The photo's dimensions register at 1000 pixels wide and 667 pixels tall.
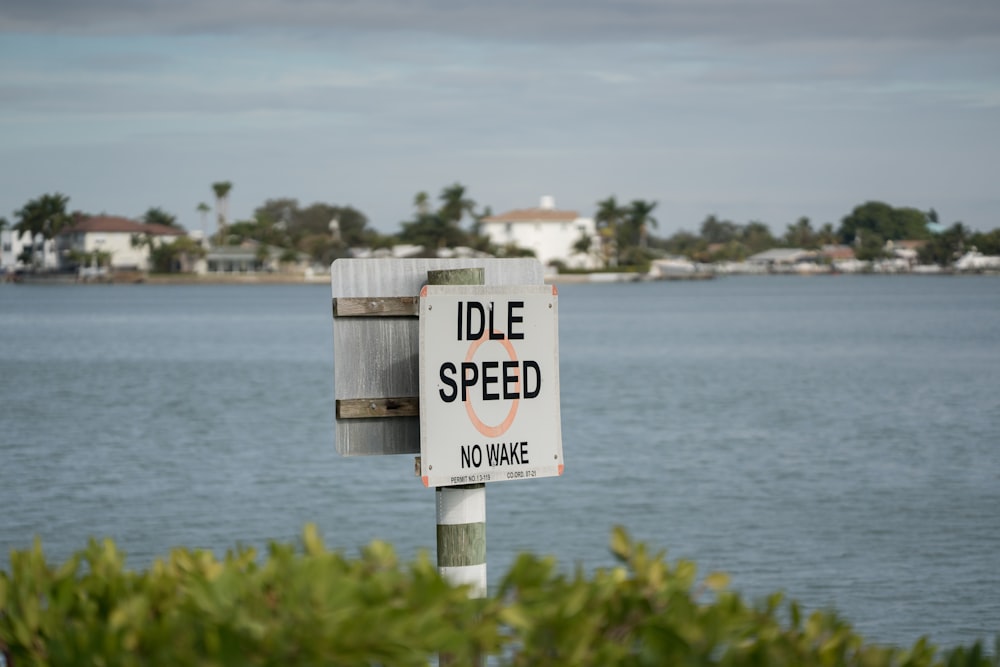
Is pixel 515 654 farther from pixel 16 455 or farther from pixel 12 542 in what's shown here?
pixel 16 455

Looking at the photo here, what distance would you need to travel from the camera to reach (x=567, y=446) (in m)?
33.9

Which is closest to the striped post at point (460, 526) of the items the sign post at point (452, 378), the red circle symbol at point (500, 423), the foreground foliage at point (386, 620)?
the sign post at point (452, 378)

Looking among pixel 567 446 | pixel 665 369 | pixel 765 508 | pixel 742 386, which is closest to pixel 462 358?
pixel 765 508

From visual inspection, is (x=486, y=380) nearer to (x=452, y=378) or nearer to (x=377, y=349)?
(x=452, y=378)

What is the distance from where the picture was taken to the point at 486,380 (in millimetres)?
5203

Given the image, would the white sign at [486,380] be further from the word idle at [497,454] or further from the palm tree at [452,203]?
the palm tree at [452,203]

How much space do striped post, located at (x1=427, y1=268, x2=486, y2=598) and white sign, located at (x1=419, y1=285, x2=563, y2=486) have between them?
0.11 m

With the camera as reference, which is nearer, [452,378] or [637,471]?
[452,378]

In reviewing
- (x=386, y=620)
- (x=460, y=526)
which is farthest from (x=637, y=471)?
(x=386, y=620)

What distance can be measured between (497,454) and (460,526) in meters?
0.31

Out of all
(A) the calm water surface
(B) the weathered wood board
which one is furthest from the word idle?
(A) the calm water surface

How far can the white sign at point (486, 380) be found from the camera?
5.10 meters

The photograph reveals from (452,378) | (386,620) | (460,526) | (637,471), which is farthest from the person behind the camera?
(637,471)

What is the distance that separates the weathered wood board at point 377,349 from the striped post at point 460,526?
0.33 feet
